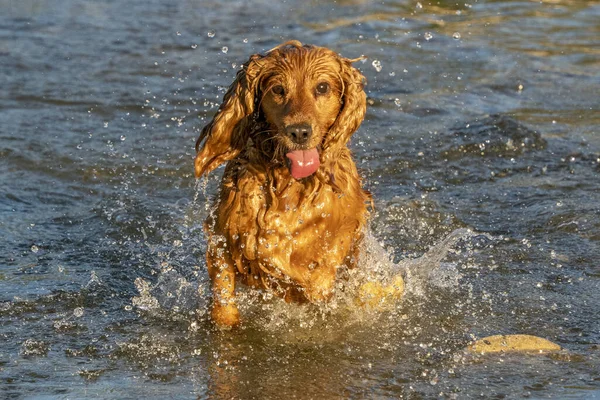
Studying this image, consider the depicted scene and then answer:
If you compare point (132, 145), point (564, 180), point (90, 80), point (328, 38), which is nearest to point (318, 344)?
point (564, 180)

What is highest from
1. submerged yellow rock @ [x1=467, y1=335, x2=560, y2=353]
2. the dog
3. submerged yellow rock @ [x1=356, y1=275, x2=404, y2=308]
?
the dog

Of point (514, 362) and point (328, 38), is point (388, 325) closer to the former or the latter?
point (514, 362)

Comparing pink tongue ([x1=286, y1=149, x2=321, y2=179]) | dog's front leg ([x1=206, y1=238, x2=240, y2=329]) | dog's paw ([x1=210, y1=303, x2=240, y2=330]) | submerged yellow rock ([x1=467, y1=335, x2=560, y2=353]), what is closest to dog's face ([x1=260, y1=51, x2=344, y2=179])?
pink tongue ([x1=286, y1=149, x2=321, y2=179])

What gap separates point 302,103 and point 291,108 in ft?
0.24

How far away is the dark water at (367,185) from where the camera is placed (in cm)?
545

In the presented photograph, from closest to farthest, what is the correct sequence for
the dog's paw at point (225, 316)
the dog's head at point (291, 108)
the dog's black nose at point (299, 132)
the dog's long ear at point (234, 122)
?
the dog's black nose at point (299, 132)
the dog's head at point (291, 108)
the dog's long ear at point (234, 122)
the dog's paw at point (225, 316)

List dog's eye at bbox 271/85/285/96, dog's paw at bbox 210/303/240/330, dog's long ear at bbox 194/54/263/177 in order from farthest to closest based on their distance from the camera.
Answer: dog's paw at bbox 210/303/240/330 < dog's long ear at bbox 194/54/263/177 < dog's eye at bbox 271/85/285/96

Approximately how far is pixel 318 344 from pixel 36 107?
6.00m

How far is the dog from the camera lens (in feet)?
18.3

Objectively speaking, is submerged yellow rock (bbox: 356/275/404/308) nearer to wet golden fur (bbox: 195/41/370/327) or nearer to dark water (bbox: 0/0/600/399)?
dark water (bbox: 0/0/600/399)

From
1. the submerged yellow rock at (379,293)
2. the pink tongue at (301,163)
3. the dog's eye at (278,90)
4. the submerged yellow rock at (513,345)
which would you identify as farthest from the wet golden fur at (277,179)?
the submerged yellow rock at (513,345)

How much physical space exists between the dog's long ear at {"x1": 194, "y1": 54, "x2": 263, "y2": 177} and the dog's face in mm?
82

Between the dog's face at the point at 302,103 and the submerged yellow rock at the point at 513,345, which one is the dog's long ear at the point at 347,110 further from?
the submerged yellow rock at the point at 513,345

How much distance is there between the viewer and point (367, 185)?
868 cm
